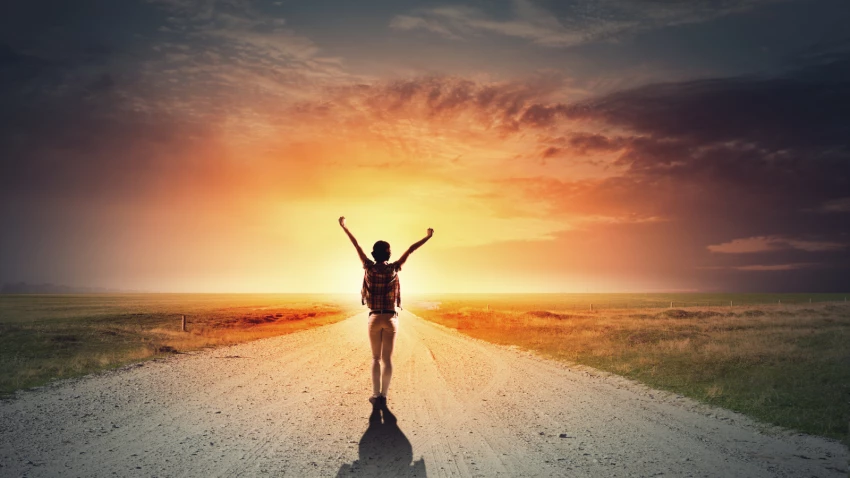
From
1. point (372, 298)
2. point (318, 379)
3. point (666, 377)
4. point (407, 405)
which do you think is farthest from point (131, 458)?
point (666, 377)

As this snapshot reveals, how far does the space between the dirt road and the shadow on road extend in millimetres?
25

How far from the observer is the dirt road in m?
6.16

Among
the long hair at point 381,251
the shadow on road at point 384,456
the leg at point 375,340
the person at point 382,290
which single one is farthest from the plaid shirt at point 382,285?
the shadow on road at point 384,456

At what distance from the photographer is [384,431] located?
7668 millimetres

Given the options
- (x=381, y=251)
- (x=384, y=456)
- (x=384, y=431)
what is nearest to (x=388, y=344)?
(x=384, y=431)

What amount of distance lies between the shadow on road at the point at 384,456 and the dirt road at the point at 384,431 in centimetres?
2

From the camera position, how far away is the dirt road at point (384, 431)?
616cm

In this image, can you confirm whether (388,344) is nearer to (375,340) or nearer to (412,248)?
(375,340)

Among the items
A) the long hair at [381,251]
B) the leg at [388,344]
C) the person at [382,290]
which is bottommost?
the leg at [388,344]

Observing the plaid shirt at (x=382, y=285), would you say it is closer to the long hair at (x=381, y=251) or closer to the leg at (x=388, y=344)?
the long hair at (x=381, y=251)

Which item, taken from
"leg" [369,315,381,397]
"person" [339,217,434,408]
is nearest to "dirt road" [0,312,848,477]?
"leg" [369,315,381,397]

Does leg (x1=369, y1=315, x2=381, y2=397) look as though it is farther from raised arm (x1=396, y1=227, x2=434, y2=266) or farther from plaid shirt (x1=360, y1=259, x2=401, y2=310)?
raised arm (x1=396, y1=227, x2=434, y2=266)

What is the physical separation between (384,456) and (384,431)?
4.10ft

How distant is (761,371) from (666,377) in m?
3.49
